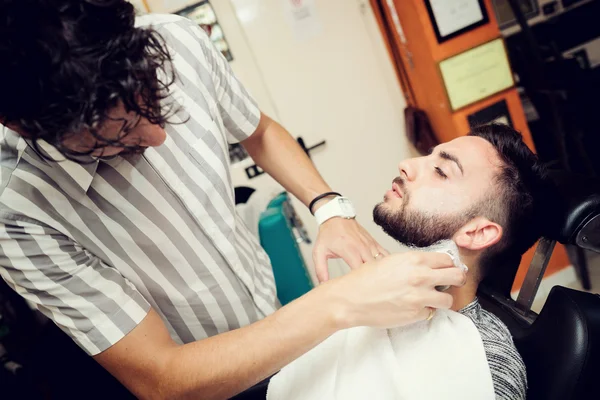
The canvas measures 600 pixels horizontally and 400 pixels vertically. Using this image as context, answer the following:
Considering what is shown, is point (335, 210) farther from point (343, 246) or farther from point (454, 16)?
point (454, 16)

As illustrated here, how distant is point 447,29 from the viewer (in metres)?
2.17

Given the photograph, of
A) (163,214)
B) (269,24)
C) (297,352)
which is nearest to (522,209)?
(297,352)

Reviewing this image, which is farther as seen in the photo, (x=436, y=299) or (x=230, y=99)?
(x=230, y=99)

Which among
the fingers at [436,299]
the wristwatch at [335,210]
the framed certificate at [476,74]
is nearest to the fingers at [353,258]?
the wristwatch at [335,210]

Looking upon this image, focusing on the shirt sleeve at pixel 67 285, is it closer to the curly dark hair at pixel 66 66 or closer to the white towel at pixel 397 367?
the curly dark hair at pixel 66 66

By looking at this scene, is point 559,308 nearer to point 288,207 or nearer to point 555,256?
point 288,207

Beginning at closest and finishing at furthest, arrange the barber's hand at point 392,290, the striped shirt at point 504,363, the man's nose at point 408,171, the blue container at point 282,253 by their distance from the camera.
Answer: the barber's hand at point 392,290 → the striped shirt at point 504,363 → the man's nose at point 408,171 → the blue container at point 282,253

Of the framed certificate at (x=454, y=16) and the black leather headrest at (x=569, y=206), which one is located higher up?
the framed certificate at (x=454, y=16)

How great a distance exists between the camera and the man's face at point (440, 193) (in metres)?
1.17

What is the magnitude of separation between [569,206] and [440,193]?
334 millimetres

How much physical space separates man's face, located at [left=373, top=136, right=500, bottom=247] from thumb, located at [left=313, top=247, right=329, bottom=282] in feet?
0.91

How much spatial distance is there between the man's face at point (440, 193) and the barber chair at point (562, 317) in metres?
0.20

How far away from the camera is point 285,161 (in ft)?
4.35

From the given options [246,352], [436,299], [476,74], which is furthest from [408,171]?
[476,74]
